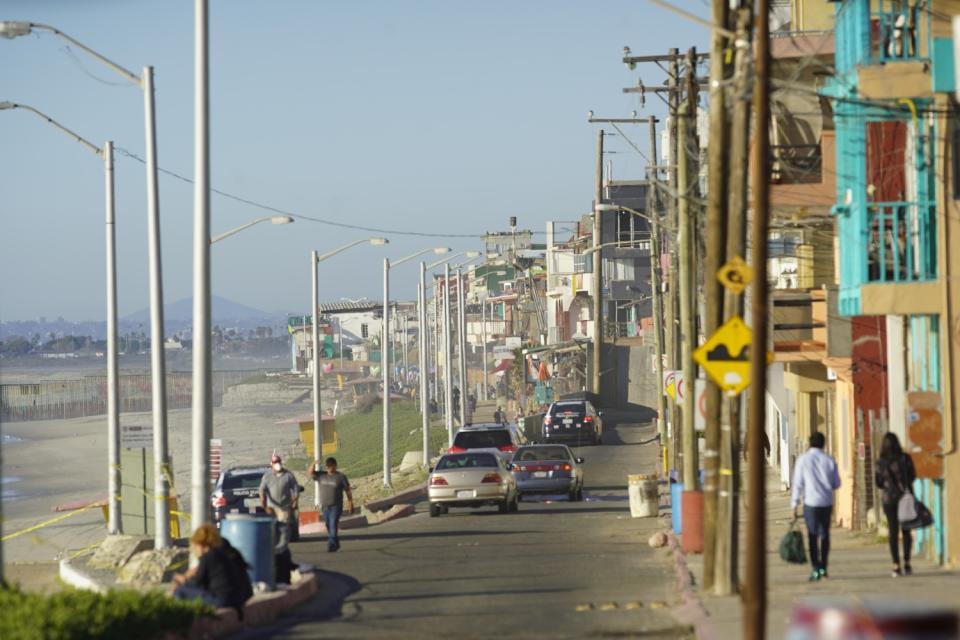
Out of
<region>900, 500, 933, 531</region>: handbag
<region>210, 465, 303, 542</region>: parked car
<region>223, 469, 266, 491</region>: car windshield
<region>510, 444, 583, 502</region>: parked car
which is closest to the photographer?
<region>900, 500, 933, 531</region>: handbag

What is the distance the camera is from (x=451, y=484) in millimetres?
34438

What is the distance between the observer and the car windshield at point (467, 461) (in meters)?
34.8

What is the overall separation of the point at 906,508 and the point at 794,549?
1.65 m

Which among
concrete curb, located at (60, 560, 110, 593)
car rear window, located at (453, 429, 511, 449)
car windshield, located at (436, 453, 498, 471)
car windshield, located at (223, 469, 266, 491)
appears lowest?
concrete curb, located at (60, 560, 110, 593)

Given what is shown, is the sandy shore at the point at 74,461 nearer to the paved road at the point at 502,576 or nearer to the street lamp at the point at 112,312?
the street lamp at the point at 112,312

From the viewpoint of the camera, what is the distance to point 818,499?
63.3 feet

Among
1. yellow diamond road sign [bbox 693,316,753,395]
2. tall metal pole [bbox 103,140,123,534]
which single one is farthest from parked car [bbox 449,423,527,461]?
yellow diamond road sign [bbox 693,316,753,395]

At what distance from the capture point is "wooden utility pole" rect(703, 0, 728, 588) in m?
18.0

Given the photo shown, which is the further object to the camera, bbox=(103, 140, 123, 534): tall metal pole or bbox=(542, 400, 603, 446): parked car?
bbox=(542, 400, 603, 446): parked car

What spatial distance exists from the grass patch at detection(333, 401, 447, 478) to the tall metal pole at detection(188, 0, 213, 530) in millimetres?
57236

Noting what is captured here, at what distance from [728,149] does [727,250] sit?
1.31 metres

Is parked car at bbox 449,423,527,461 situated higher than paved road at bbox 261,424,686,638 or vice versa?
parked car at bbox 449,423,527,461

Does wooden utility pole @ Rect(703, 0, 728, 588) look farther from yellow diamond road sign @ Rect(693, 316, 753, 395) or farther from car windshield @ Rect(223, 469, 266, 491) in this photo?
car windshield @ Rect(223, 469, 266, 491)

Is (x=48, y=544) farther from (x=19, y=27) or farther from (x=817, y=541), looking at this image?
(x=817, y=541)
